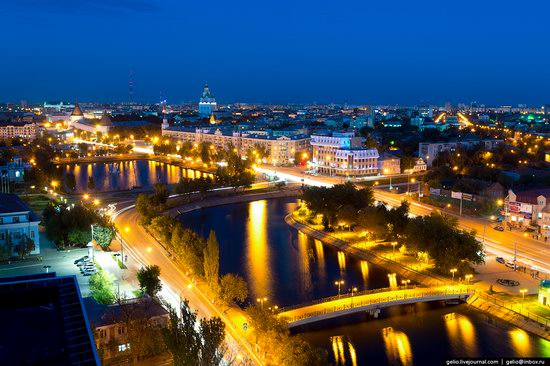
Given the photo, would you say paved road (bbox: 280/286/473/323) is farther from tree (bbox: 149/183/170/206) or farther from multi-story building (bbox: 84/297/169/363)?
tree (bbox: 149/183/170/206)

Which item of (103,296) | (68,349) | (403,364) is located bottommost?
(403,364)

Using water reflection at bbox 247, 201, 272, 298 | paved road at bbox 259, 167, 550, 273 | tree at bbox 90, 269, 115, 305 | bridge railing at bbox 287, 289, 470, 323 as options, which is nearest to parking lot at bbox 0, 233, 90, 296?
tree at bbox 90, 269, 115, 305

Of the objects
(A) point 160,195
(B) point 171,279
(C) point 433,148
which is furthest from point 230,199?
(C) point 433,148

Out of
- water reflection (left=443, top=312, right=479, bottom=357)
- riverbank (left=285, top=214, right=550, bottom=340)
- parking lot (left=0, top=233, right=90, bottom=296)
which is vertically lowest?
water reflection (left=443, top=312, right=479, bottom=357)

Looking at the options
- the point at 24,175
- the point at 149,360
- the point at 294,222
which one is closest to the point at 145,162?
the point at 24,175

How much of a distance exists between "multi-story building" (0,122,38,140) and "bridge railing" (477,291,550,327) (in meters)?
34.1

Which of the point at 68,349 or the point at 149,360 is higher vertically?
the point at 68,349

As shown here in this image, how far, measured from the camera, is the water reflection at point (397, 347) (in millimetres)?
7223

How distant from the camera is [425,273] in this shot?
33.0ft

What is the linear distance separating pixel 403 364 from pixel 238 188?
12592 mm

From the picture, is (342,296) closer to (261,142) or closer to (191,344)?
(191,344)

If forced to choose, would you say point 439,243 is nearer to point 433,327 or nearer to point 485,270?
point 485,270

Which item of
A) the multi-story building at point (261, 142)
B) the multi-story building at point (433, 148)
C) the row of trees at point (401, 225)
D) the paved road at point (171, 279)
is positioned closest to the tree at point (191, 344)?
the paved road at point (171, 279)

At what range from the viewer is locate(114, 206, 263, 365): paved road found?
7004mm
